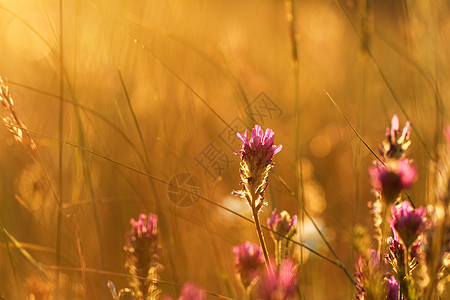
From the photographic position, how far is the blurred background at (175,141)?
1.23 metres

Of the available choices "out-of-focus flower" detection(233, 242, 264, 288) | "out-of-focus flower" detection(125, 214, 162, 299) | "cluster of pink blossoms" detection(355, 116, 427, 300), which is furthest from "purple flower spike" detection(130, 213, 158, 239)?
"cluster of pink blossoms" detection(355, 116, 427, 300)

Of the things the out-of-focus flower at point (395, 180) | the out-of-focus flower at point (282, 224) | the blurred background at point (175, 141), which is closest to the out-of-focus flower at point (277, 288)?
the out-of-focus flower at point (395, 180)

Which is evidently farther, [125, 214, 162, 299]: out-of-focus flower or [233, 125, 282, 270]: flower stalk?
[125, 214, 162, 299]: out-of-focus flower

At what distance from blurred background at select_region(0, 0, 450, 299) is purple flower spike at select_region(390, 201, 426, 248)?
27cm

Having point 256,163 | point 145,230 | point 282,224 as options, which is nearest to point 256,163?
point 256,163

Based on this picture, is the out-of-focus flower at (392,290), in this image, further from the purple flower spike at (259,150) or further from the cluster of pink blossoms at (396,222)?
the purple flower spike at (259,150)

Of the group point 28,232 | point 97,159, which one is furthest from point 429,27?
point 28,232

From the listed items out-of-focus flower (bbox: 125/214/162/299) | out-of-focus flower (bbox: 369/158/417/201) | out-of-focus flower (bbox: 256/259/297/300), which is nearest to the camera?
out-of-focus flower (bbox: 256/259/297/300)

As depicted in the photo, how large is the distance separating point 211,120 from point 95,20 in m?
0.74

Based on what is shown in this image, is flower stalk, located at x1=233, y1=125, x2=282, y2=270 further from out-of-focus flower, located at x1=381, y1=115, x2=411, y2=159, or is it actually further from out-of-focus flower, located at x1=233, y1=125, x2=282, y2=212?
out-of-focus flower, located at x1=381, y1=115, x2=411, y2=159

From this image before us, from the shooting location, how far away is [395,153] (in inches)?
31.1

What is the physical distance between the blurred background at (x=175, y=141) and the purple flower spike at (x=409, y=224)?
0.87ft

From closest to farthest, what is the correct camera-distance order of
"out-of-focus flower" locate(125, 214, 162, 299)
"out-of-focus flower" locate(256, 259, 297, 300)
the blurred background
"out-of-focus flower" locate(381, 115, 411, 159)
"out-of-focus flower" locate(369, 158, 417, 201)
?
"out-of-focus flower" locate(256, 259, 297, 300) < "out-of-focus flower" locate(369, 158, 417, 201) < "out-of-focus flower" locate(381, 115, 411, 159) < "out-of-focus flower" locate(125, 214, 162, 299) < the blurred background

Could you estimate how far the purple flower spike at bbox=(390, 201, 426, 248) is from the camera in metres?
0.71
